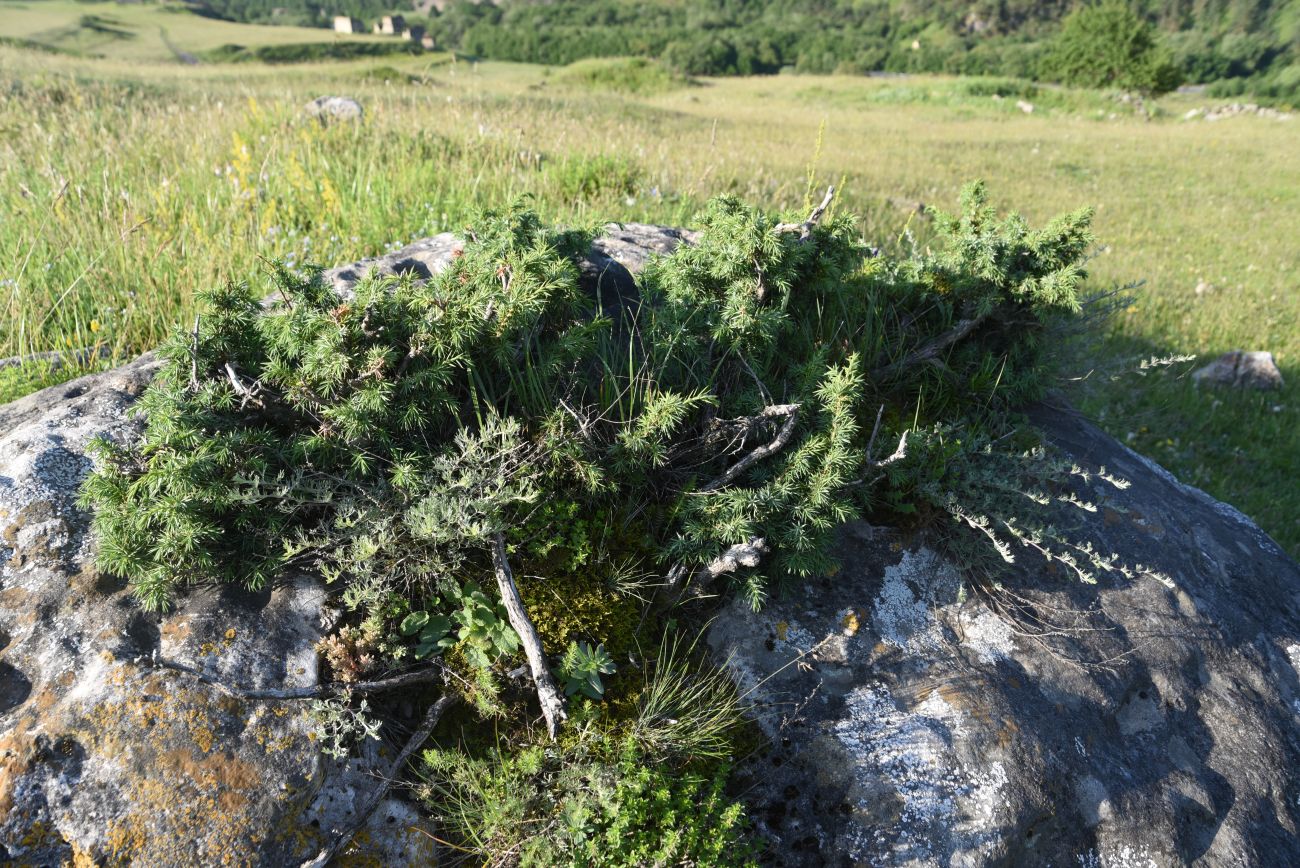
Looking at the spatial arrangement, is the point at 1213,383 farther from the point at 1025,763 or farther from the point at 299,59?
the point at 299,59

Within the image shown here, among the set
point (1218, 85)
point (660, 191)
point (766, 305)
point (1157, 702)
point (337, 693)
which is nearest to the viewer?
point (337, 693)

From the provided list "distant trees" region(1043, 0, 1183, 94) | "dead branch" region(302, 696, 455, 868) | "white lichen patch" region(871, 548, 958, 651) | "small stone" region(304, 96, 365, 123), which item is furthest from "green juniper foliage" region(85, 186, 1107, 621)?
"distant trees" region(1043, 0, 1183, 94)

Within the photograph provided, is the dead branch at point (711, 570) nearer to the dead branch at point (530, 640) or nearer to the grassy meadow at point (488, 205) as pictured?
the dead branch at point (530, 640)

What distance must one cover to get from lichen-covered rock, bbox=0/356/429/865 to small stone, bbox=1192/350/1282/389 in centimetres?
813

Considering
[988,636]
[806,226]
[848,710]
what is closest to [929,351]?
[806,226]

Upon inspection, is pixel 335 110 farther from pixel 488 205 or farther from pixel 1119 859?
pixel 1119 859

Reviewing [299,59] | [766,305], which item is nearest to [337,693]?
[766,305]

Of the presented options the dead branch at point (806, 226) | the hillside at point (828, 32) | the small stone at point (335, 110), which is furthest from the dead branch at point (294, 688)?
the hillside at point (828, 32)

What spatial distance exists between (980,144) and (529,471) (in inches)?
897

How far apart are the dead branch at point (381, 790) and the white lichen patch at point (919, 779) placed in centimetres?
128

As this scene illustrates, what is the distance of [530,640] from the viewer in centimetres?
238

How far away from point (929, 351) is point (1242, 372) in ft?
18.8

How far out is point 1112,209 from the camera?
47.6 feet

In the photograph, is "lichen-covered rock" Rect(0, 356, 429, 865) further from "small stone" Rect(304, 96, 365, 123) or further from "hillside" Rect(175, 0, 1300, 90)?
"hillside" Rect(175, 0, 1300, 90)
